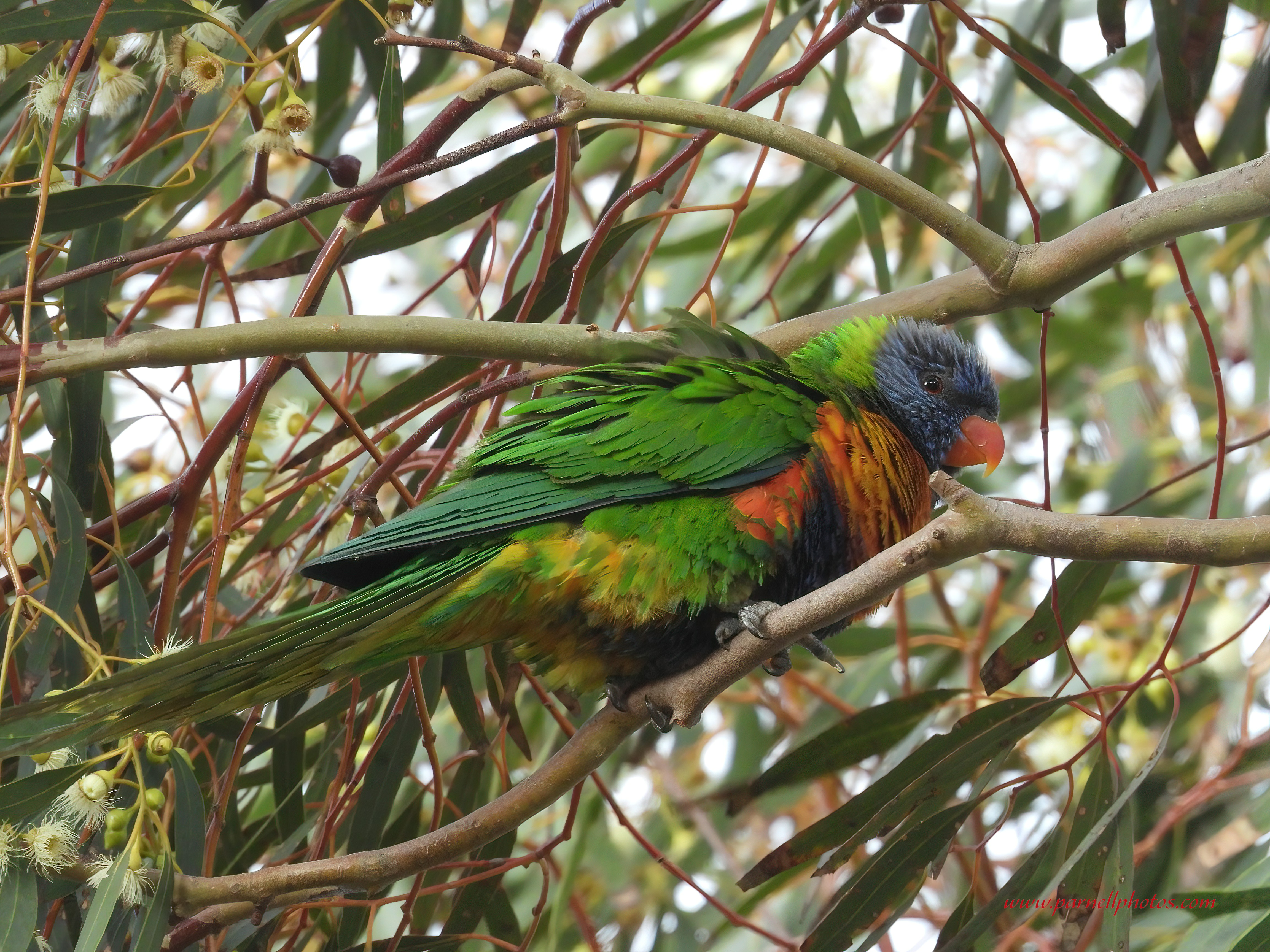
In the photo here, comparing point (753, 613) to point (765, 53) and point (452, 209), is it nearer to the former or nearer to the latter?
point (452, 209)

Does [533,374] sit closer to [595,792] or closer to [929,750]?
[929,750]

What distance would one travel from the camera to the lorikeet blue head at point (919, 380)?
7.43 feet

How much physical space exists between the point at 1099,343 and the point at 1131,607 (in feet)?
3.13

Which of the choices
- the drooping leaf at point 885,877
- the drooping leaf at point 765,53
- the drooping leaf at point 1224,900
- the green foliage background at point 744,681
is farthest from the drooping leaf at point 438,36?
the drooping leaf at point 1224,900

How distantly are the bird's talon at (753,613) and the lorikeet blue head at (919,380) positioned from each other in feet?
1.86

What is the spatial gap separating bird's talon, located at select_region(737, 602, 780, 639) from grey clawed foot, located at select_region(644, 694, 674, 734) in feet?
0.56

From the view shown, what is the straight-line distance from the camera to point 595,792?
312 cm

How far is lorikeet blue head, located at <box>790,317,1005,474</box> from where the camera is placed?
7.43ft

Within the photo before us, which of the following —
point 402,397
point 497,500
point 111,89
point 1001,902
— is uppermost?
point 111,89

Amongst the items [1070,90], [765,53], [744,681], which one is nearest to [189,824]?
[765,53]

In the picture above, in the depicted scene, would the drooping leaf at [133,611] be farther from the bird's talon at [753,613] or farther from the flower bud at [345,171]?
the bird's talon at [753,613]

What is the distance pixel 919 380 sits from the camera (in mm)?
2279

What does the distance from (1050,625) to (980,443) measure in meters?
0.48

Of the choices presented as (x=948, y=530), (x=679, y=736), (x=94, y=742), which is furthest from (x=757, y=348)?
(x=679, y=736)
